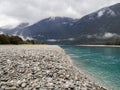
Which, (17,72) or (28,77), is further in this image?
(17,72)

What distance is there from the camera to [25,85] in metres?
12.5

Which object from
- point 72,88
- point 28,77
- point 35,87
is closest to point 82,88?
point 72,88

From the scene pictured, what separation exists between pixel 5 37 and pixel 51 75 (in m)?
104

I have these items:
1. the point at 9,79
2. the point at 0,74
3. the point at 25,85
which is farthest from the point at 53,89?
the point at 0,74

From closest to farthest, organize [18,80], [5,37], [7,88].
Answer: [7,88], [18,80], [5,37]

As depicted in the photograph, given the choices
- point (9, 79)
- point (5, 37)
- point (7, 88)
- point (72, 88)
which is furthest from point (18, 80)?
point (5, 37)

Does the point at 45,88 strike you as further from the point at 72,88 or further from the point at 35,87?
the point at 72,88

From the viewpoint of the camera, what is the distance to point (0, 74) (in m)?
15.5

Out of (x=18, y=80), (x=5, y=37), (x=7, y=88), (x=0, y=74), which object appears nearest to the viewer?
(x=7, y=88)

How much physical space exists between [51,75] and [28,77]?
76.6 inches

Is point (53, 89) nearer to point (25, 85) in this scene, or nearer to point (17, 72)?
point (25, 85)

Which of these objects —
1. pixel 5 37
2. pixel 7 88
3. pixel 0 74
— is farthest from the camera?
pixel 5 37

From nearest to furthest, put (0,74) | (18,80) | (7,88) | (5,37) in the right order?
(7,88) < (18,80) < (0,74) < (5,37)

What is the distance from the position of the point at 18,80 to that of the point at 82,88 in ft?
13.8
